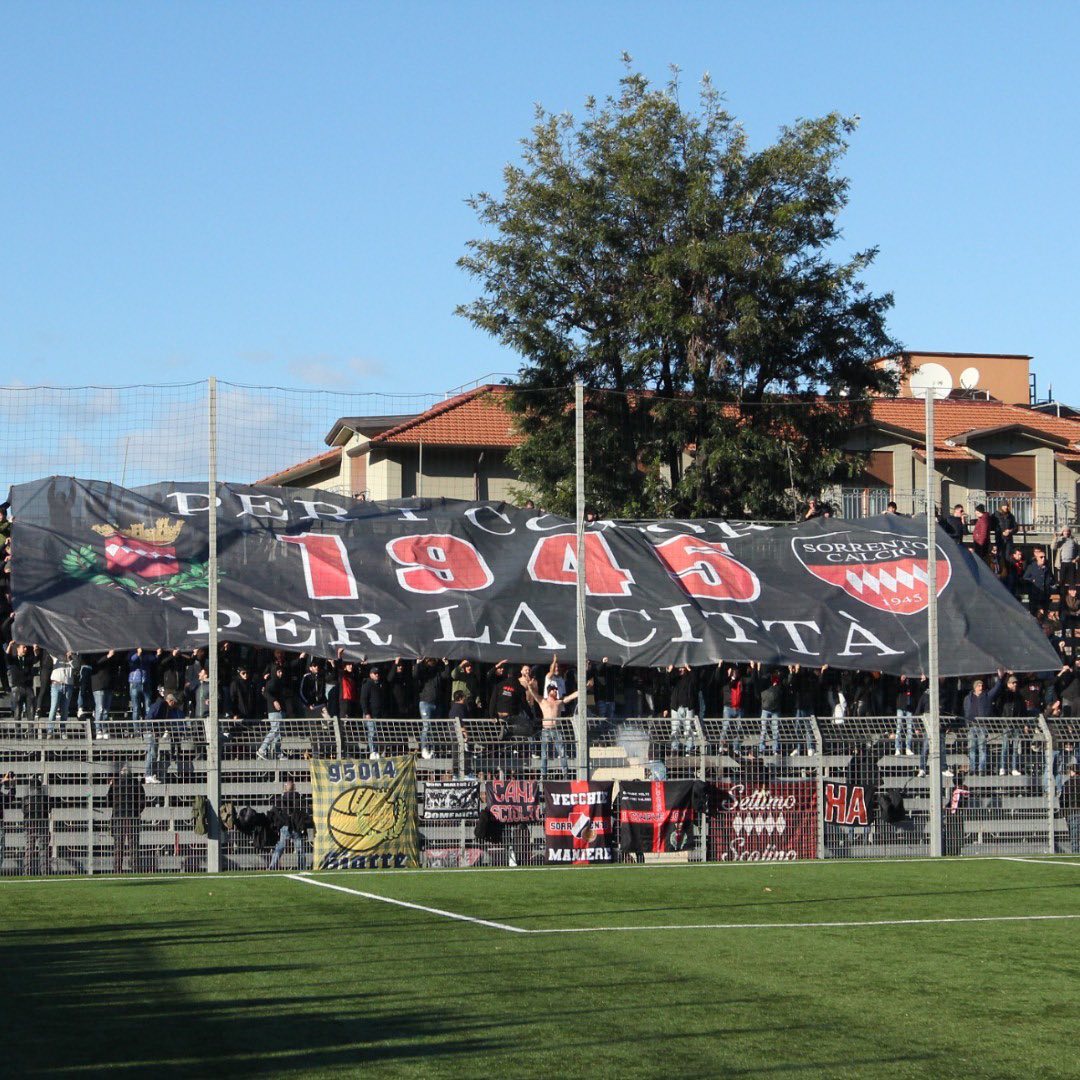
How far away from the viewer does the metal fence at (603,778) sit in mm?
20062

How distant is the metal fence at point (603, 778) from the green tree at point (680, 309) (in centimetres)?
1041

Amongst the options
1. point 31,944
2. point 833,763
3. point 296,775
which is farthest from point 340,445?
point 31,944

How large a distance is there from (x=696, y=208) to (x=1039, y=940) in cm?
2302

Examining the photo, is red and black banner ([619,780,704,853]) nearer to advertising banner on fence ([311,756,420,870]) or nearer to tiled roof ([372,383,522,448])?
advertising banner on fence ([311,756,420,870])

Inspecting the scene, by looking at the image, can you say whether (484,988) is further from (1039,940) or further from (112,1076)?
(1039,940)

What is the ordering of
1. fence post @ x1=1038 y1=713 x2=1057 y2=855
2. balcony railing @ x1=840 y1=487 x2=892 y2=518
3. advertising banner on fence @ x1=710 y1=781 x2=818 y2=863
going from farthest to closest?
balcony railing @ x1=840 y1=487 x2=892 y2=518 < fence post @ x1=1038 y1=713 x2=1057 y2=855 < advertising banner on fence @ x1=710 y1=781 x2=818 y2=863

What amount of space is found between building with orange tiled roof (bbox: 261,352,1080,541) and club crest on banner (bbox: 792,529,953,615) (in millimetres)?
4863

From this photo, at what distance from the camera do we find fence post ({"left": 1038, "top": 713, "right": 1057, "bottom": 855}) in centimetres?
2261

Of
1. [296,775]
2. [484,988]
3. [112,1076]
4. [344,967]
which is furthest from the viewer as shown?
[296,775]

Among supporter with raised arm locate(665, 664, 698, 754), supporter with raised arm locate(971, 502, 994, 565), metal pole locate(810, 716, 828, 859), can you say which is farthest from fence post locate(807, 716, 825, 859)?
supporter with raised arm locate(971, 502, 994, 565)

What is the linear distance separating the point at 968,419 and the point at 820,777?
124ft

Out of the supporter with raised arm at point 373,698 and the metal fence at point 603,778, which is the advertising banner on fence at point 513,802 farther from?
the supporter with raised arm at point 373,698

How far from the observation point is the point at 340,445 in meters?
27.0

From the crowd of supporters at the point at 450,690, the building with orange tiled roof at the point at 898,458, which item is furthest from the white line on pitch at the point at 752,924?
the building with orange tiled roof at the point at 898,458
